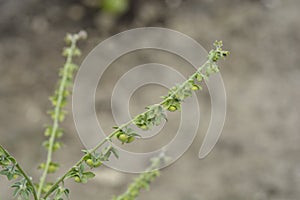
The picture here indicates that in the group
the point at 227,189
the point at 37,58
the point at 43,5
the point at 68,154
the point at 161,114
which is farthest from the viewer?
the point at 43,5

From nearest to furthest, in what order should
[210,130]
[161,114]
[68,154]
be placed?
[161,114], [68,154], [210,130]

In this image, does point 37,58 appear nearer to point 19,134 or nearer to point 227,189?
point 19,134

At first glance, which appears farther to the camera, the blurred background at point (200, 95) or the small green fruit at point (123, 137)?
the blurred background at point (200, 95)

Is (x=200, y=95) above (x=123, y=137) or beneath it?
above

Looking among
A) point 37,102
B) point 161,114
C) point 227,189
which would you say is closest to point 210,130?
point 227,189

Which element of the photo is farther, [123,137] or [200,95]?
[200,95]

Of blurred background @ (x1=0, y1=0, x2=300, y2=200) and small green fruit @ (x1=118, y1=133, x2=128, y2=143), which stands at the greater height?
blurred background @ (x1=0, y1=0, x2=300, y2=200)

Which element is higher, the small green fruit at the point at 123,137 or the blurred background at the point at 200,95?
the blurred background at the point at 200,95

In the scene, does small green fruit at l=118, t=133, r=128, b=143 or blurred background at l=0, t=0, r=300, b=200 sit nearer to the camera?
small green fruit at l=118, t=133, r=128, b=143
